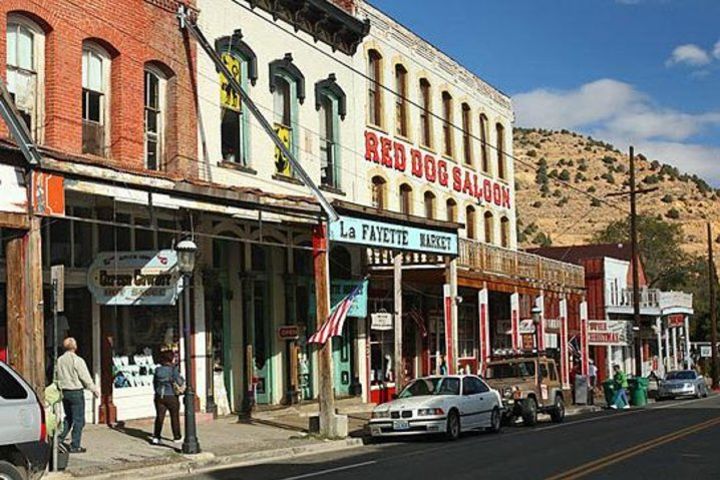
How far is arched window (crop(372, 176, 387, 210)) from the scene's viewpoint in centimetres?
3209

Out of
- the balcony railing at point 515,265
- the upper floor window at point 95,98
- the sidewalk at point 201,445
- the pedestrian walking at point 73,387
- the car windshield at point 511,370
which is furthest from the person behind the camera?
the balcony railing at point 515,265

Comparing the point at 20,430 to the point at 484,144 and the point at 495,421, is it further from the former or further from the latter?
the point at 484,144

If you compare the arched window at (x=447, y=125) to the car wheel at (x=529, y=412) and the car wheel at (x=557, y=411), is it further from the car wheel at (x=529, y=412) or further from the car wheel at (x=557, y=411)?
the car wheel at (x=529, y=412)

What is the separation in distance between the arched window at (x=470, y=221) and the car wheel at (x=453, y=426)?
1686 cm

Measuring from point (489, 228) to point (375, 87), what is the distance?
414 inches

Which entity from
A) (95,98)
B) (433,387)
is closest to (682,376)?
(433,387)

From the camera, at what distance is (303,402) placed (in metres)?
27.6

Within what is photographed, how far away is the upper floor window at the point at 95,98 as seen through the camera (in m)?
21.0

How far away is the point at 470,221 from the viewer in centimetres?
3912

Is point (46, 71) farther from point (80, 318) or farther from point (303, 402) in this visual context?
point (303, 402)

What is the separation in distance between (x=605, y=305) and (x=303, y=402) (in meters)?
34.5

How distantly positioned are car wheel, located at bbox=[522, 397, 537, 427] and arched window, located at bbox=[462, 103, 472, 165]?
1392cm

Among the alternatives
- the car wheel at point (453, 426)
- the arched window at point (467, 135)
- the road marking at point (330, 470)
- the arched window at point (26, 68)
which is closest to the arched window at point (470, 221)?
the arched window at point (467, 135)

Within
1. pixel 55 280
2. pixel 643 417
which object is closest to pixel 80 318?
pixel 55 280
